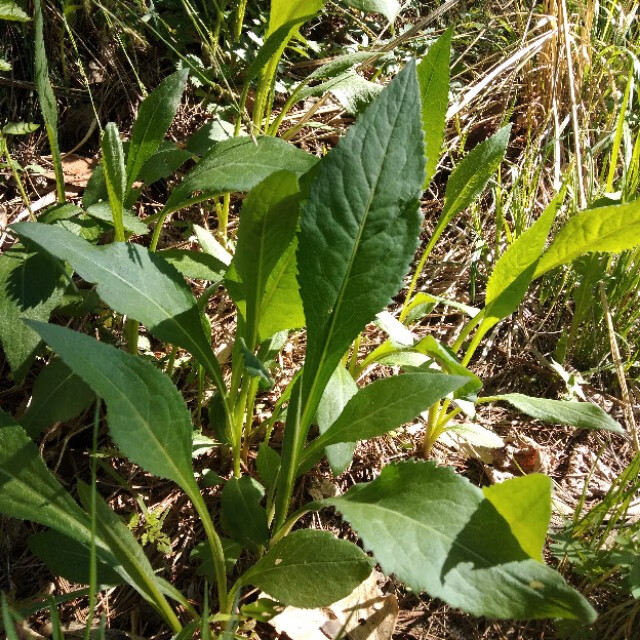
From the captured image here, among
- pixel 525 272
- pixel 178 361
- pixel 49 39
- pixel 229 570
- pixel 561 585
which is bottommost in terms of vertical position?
pixel 229 570

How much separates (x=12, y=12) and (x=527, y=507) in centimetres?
162

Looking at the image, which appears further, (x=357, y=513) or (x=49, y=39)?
(x=49, y=39)

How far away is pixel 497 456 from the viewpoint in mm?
1706

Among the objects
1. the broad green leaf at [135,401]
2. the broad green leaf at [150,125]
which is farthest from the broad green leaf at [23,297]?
the broad green leaf at [135,401]

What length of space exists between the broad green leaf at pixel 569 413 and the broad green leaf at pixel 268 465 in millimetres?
546

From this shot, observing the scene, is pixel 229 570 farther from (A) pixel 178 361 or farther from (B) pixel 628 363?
(B) pixel 628 363

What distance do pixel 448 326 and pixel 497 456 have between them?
436 mm

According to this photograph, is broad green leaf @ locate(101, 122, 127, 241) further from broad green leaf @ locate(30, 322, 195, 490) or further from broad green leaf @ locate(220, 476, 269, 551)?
broad green leaf @ locate(220, 476, 269, 551)

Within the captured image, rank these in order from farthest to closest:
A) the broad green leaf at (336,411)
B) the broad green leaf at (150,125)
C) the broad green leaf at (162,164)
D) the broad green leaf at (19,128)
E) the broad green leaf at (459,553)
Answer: the broad green leaf at (19,128), the broad green leaf at (162,164), the broad green leaf at (150,125), the broad green leaf at (336,411), the broad green leaf at (459,553)

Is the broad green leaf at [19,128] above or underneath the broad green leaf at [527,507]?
above

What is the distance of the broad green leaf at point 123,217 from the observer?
1451mm

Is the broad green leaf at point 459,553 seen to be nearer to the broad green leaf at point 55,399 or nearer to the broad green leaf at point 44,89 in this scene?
the broad green leaf at point 55,399

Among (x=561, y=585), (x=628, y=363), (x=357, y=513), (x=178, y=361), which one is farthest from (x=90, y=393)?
(x=628, y=363)

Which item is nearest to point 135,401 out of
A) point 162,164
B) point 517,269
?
point 162,164
